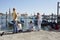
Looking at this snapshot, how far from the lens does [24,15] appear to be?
17000mm

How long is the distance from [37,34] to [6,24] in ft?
18.8

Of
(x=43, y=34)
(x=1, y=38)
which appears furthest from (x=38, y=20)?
(x=1, y=38)

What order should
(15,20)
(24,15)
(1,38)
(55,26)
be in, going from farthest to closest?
(24,15)
(55,26)
(15,20)
(1,38)

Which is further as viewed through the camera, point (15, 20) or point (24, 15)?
point (24, 15)

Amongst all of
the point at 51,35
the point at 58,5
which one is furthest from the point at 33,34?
the point at 58,5

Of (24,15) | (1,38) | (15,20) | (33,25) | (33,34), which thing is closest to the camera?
(1,38)

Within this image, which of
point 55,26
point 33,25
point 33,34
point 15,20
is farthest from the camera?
point 55,26

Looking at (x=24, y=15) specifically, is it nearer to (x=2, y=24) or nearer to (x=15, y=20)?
(x=2, y=24)

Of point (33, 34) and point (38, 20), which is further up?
point (38, 20)

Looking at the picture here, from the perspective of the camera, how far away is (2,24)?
1583 centimetres

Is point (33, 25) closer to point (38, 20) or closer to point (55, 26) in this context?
point (38, 20)

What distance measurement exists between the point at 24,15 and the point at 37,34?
6.39m

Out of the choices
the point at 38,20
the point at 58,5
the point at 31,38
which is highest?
the point at 58,5

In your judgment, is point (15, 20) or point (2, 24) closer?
point (15, 20)
